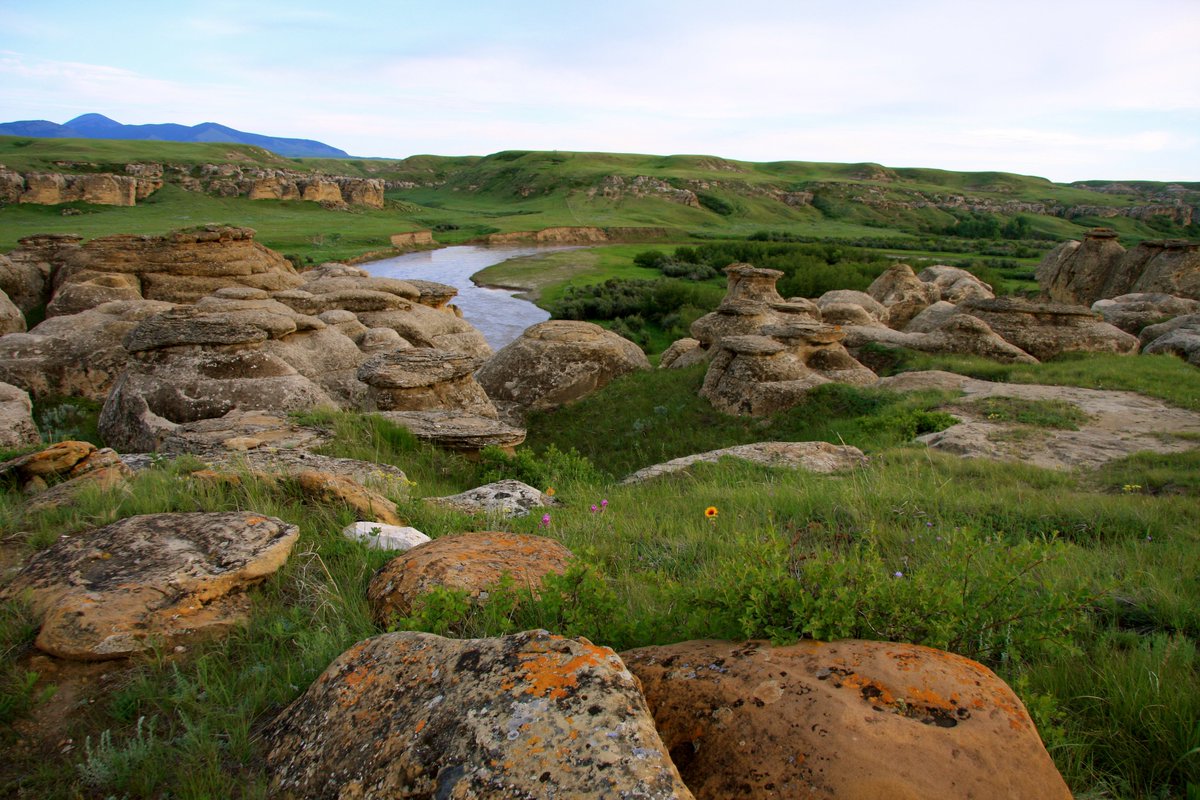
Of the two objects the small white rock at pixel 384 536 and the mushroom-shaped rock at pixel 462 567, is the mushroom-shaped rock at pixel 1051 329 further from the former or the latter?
the small white rock at pixel 384 536

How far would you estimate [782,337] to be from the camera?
14.4 metres

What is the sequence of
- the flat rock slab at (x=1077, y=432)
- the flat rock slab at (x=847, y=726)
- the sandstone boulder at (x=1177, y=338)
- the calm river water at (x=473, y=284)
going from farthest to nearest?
the calm river water at (x=473, y=284) → the sandstone boulder at (x=1177, y=338) → the flat rock slab at (x=1077, y=432) → the flat rock slab at (x=847, y=726)

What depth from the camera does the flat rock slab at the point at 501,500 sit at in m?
5.37

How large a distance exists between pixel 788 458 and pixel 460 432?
407cm

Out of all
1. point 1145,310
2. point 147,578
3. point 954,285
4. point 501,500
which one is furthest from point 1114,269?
point 147,578

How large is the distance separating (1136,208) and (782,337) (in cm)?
9912

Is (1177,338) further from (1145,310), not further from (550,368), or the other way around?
(550,368)

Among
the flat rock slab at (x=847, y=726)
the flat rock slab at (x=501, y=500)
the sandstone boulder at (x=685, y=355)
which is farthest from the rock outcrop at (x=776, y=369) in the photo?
the flat rock slab at (x=847, y=726)

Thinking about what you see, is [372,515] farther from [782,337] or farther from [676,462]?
[782,337]

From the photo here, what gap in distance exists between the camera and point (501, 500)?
583 cm

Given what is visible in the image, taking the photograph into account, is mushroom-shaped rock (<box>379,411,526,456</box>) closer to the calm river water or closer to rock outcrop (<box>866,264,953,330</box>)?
the calm river water

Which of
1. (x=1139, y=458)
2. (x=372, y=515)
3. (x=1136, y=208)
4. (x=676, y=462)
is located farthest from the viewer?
(x=1136, y=208)

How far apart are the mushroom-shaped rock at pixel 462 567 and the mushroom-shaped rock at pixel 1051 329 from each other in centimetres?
1683

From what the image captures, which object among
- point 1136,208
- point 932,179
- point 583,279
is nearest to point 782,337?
point 583,279
